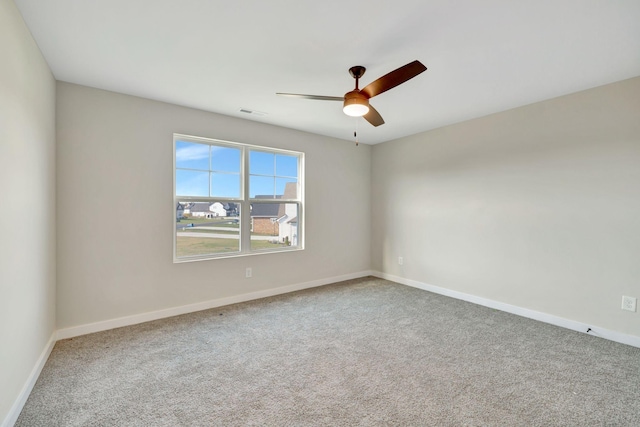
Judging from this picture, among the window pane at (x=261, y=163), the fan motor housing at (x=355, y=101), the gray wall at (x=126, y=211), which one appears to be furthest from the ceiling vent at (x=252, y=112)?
the fan motor housing at (x=355, y=101)

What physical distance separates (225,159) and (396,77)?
248 cm

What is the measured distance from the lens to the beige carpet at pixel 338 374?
169 cm

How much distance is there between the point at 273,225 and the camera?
13.8 ft

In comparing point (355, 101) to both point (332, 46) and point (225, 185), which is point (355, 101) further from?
point (225, 185)

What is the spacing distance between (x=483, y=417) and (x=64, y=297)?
11.6 feet

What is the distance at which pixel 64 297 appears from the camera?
2.66 meters

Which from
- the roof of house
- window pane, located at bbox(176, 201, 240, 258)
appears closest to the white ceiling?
window pane, located at bbox(176, 201, 240, 258)

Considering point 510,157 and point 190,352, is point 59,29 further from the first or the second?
point 510,157

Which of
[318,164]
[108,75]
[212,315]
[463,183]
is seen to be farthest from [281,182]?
[463,183]

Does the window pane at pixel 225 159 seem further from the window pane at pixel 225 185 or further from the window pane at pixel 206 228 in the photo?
the window pane at pixel 206 228

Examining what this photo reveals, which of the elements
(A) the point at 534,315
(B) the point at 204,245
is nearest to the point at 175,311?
(B) the point at 204,245

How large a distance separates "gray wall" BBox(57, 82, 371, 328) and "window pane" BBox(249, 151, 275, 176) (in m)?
0.18

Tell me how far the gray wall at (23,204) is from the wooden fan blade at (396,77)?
86.2 inches

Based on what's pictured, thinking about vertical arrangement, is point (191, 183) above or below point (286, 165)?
below
